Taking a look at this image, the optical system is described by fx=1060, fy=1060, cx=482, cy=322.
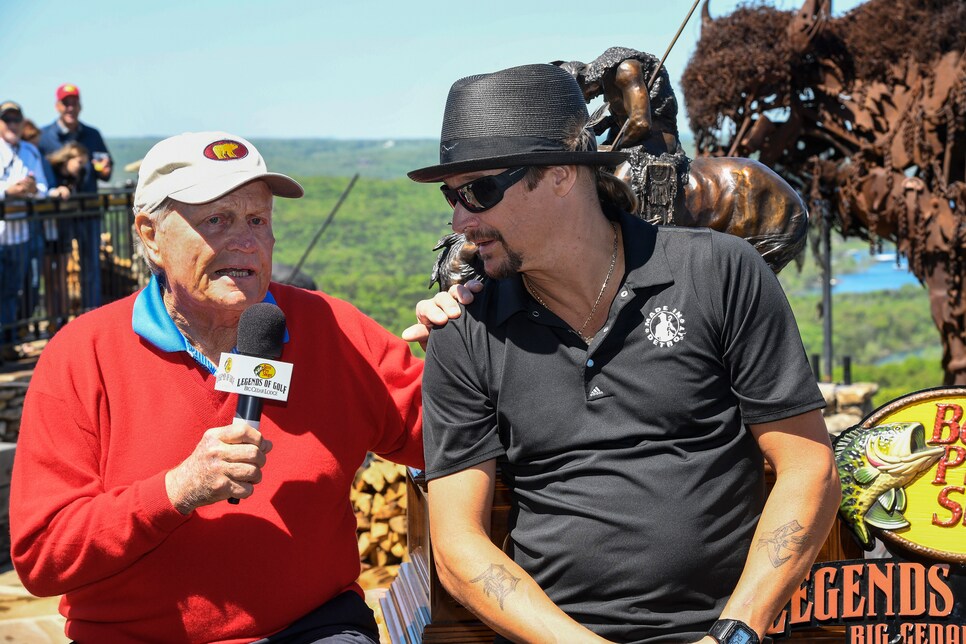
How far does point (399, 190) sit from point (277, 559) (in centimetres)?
3313

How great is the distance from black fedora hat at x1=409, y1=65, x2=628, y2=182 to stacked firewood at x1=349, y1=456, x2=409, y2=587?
11.0 feet

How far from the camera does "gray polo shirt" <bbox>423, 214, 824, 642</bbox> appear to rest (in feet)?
7.23

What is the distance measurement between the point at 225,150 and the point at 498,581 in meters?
1.20

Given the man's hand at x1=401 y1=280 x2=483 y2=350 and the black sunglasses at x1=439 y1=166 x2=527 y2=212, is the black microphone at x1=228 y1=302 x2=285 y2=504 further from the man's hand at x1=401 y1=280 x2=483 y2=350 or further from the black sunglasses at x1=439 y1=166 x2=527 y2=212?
the black sunglasses at x1=439 y1=166 x2=527 y2=212

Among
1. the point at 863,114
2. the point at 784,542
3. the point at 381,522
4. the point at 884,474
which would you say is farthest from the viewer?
the point at 863,114

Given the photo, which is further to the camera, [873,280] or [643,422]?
[873,280]

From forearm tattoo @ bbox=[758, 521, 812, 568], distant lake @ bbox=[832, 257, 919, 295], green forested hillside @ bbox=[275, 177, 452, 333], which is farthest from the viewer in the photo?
distant lake @ bbox=[832, 257, 919, 295]

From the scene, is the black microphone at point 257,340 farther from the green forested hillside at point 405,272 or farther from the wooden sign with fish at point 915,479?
the green forested hillside at point 405,272

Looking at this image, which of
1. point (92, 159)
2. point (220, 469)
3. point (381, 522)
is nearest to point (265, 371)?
point (220, 469)

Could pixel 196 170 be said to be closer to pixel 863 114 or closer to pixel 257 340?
pixel 257 340

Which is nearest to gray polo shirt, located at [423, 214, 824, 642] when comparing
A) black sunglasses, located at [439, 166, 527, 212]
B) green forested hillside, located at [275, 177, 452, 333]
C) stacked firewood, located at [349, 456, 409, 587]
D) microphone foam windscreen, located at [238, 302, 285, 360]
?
black sunglasses, located at [439, 166, 527, 212]

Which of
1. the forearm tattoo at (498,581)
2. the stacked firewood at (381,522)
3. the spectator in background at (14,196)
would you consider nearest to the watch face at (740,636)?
the forearm tattoo at (498,581)

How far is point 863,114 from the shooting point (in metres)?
12.1

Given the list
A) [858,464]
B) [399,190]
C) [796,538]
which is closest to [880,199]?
[858,464]
